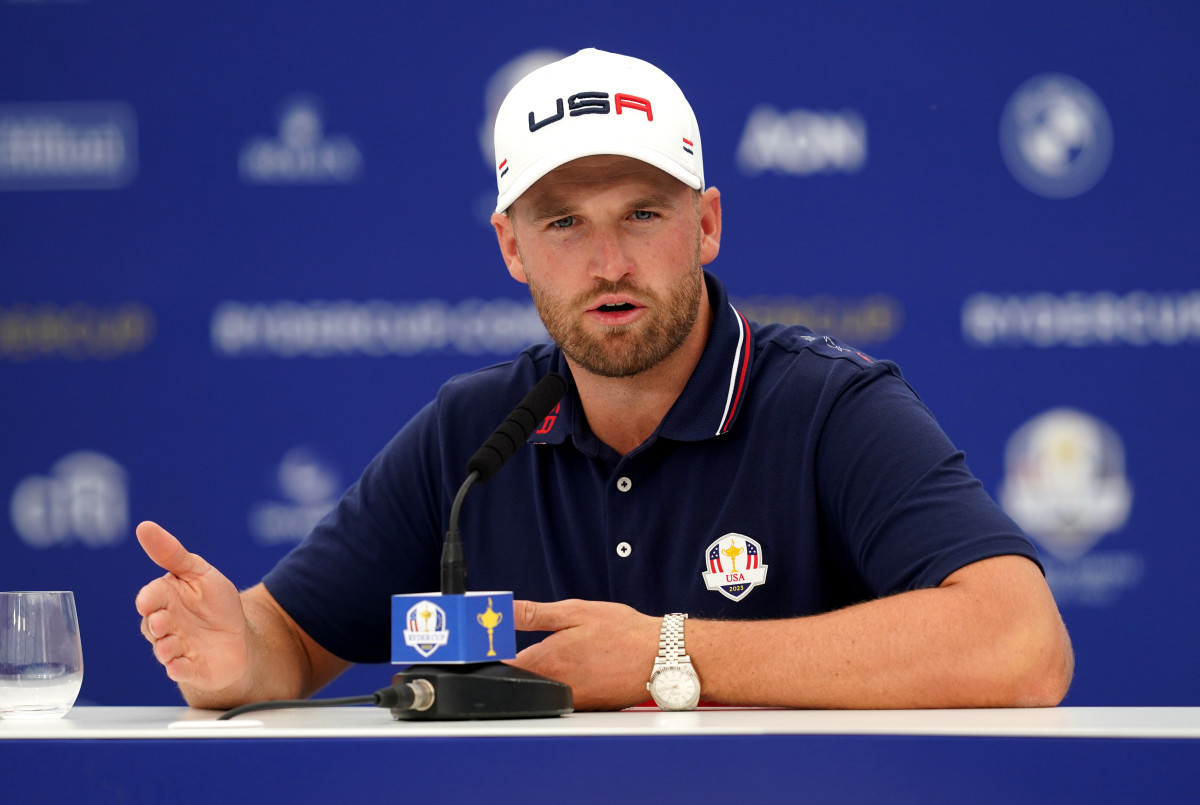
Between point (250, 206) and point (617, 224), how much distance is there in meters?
1.40

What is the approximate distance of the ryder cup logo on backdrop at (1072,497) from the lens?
2.35 metres

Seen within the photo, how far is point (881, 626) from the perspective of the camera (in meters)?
1.05

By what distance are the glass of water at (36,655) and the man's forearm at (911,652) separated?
22.1 inches

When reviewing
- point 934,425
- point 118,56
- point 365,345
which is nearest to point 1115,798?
point 934,425

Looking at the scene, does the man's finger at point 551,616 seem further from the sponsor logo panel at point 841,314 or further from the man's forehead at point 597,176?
the sponsor logo panel at point 841,314

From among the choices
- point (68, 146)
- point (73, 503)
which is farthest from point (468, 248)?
point (73, 503)

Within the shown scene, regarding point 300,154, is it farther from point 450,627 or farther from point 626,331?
point 450,627

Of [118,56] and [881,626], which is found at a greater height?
[118,56]

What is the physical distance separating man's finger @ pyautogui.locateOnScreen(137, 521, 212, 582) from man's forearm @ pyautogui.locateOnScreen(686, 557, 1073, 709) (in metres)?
0.50

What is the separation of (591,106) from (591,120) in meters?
0.02

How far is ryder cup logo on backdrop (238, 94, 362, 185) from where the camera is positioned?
252cm

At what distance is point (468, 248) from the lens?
2.50m

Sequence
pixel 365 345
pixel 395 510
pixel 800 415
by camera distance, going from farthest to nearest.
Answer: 1. pixel 365 345
2. pixel 395 510
3. pixel 800 415

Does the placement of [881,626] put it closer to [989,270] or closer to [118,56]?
[989,270]
